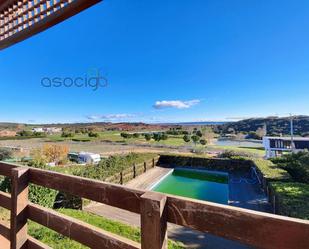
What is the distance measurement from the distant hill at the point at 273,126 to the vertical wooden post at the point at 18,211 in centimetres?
5072

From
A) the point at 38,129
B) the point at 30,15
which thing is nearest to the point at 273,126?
the point at 38,129

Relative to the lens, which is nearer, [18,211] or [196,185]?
[18,211]

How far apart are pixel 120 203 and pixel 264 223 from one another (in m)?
0.58

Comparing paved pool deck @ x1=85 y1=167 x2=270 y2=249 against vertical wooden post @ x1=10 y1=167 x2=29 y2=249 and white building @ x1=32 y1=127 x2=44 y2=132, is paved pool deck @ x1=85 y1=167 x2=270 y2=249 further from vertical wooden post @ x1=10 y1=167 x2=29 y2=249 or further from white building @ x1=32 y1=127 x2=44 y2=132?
white building @ x1=32 y1=127 x2=44 y2=132

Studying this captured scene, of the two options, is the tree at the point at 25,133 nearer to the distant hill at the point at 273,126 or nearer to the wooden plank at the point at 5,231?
the distant hill at the point at 273,126

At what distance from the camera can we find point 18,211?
4.60ft

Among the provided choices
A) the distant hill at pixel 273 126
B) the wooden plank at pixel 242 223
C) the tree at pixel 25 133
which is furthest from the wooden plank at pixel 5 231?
the tree at pixel 25 133

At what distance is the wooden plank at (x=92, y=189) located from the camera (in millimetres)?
991

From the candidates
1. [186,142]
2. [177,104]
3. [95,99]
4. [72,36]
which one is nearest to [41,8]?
[72,36]

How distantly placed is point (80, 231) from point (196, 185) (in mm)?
15211

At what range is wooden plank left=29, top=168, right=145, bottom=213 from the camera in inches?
39.0

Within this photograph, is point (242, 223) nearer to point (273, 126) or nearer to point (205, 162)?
point (205, 162)

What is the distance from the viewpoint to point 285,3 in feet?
28.6

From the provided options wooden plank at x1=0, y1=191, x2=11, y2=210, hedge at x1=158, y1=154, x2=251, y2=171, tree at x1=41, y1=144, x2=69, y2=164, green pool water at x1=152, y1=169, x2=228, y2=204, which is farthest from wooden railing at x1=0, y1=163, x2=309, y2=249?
tree at x1=41, y1=144, x2=69, y2=164
